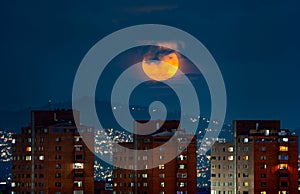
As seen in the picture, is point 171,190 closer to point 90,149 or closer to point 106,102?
point 90,149

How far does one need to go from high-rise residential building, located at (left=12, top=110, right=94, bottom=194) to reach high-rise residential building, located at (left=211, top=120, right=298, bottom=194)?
9638mm

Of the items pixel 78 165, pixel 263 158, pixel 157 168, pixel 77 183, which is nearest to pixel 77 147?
pixel 78 165

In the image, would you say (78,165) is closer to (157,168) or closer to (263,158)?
(157,168)

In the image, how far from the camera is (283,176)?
38.3 metres

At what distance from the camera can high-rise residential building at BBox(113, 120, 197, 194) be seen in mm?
39719

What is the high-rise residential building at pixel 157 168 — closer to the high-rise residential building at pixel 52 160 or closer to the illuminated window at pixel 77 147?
the high-rise residential building at pixel 52 160

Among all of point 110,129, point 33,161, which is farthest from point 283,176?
point 110,129

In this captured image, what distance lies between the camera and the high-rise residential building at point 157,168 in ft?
130

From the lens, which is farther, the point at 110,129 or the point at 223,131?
the point at 110,129

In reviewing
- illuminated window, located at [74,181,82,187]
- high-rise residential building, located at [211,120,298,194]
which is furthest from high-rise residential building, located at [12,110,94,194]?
high-rise residential building, located at [211,120,298,194]

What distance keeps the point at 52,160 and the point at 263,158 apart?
13.0m

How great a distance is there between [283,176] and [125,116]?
51298mm

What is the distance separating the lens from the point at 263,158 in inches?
1523

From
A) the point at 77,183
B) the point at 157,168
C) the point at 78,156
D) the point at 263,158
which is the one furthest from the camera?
the point at 157,168
